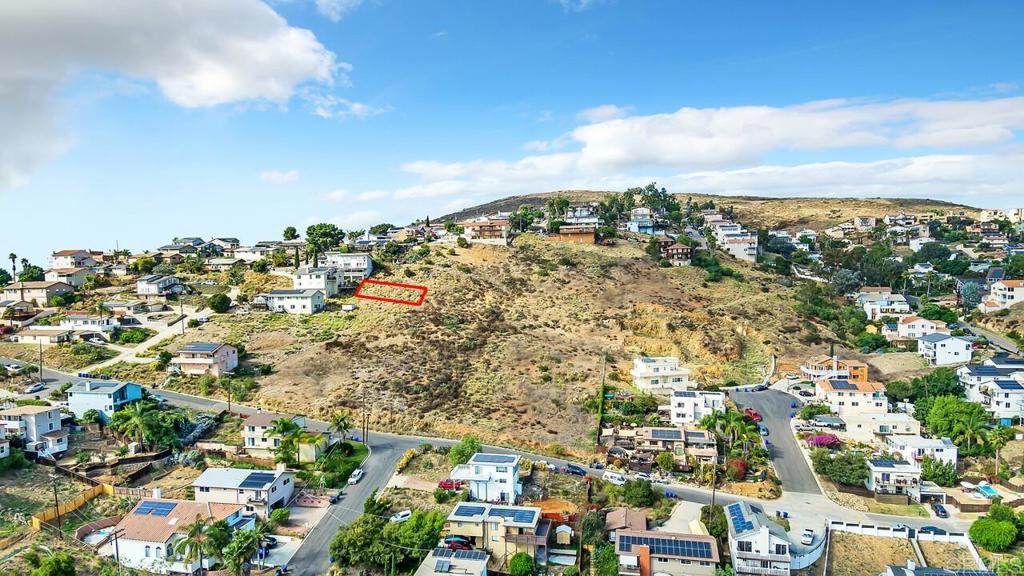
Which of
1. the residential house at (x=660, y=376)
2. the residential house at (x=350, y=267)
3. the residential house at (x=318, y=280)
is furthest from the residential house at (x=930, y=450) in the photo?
the residential house at (x=350, y=267)

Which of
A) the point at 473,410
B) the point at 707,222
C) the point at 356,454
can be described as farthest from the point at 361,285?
the point at 707,222

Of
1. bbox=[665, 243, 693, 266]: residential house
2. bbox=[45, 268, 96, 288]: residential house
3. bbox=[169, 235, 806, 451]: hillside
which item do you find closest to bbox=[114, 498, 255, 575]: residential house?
bbox=[169, 235, 806, 451]: hillside

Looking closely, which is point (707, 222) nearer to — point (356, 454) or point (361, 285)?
point (361, 285)

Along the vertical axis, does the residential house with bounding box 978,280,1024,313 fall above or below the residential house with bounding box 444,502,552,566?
above

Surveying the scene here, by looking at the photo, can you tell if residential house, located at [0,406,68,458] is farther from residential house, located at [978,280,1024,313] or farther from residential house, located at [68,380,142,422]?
residential house, located at [978,280,1024,313]

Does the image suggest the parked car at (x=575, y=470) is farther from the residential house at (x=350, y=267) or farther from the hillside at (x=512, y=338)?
the residential house at (x=350, y=267)

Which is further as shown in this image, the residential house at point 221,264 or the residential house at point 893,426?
the residential house at point 221,264
